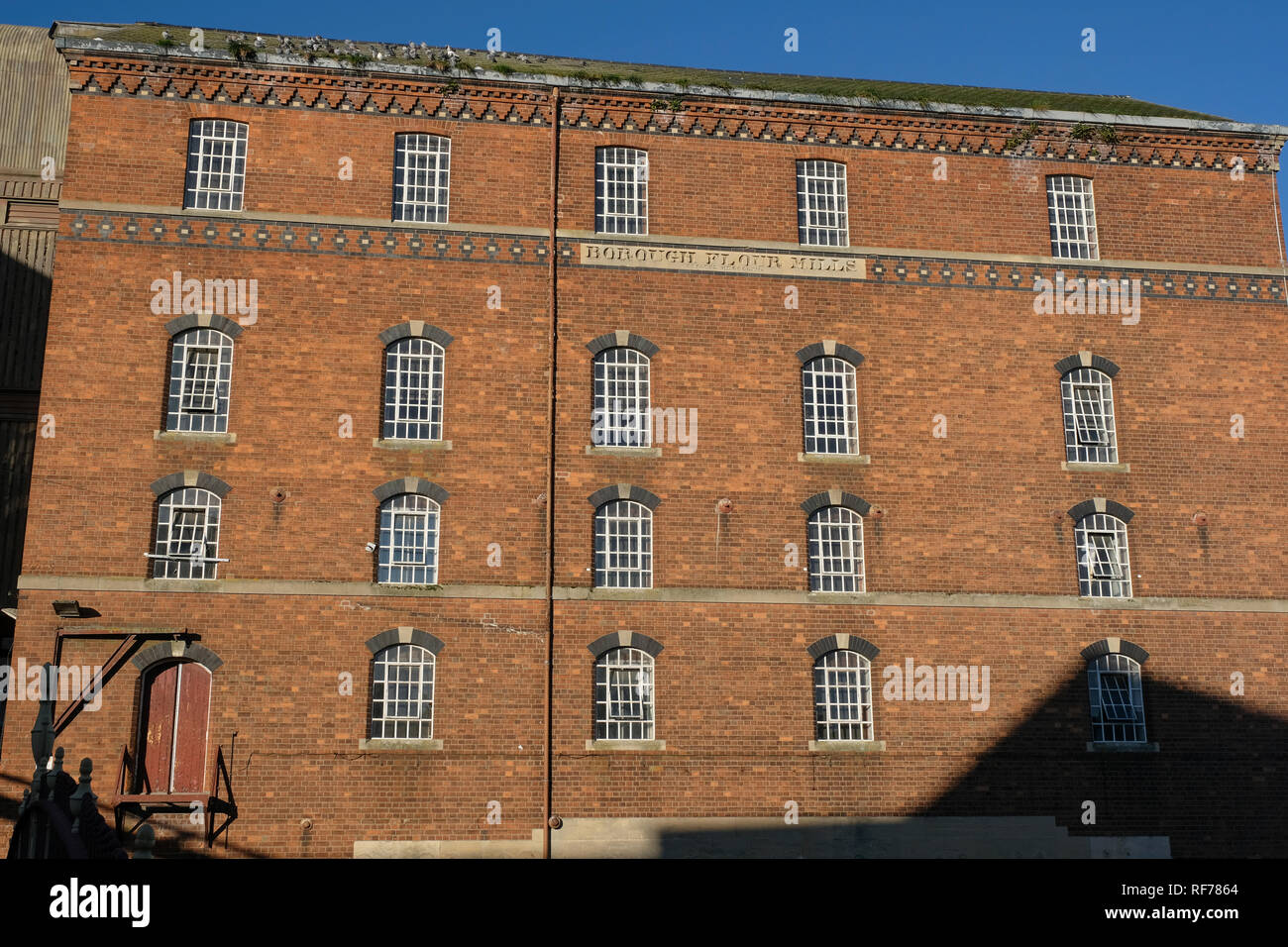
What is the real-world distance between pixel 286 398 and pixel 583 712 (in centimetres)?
829

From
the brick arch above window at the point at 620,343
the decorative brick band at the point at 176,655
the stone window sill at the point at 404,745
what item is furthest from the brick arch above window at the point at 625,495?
the decorative brick band at the point at 176,655

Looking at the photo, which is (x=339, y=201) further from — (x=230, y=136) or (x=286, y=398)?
(x=286, y=398)

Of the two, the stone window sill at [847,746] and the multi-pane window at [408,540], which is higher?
the multi-pane window at [408,540]

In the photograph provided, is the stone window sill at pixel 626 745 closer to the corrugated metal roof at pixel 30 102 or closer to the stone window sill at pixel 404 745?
the stone window sill at pixel 404 745

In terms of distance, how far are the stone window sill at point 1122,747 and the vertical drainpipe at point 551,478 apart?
10668 mm

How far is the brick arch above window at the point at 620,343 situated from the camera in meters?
25.1

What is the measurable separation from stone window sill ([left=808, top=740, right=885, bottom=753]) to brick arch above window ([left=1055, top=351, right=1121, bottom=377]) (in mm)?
8880

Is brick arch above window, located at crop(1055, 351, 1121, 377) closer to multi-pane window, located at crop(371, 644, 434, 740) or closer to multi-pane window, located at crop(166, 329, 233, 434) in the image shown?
multi-pane window, located at crop(371, 644, 434, 740)

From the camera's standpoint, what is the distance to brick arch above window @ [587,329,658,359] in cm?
2506

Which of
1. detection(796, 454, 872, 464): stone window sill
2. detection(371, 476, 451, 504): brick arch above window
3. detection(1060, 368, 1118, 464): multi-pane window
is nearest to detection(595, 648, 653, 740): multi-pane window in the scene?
detection(371, 476, 451, 504): brick arch above window

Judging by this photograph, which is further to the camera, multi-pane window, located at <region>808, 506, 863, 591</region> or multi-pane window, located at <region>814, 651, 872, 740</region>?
multi-pane window, located at <region>808, 506, 863, 591</region>

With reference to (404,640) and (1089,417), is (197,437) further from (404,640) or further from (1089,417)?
(1089,417)
